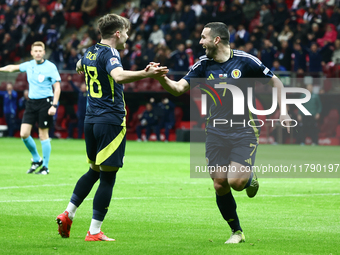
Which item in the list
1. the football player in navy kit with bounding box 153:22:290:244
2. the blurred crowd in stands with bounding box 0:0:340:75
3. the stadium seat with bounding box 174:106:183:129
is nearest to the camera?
the football player in navy kit with bounding box 153:22:290:244

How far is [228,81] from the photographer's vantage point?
19.1 feet

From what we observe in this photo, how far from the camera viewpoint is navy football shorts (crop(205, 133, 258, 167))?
224 inches

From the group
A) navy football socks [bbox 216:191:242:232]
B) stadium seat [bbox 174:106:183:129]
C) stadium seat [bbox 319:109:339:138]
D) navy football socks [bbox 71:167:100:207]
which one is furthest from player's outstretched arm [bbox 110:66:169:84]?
stadium seat [bbox 174:106:183:129]

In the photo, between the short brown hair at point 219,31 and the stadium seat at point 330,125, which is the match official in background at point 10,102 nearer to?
the stadium seat at point 330,125

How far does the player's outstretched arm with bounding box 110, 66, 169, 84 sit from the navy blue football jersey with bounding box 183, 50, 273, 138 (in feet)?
2.46

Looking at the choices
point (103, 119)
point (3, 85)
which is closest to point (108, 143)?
point (103, 119)

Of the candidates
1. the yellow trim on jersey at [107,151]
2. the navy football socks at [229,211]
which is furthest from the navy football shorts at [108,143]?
the navy football socks at [229,211]

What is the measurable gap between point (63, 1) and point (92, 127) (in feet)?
92.8

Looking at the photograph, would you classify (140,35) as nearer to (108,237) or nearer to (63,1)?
(63,1)

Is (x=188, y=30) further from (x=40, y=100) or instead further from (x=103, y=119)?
(x=103, y=119)

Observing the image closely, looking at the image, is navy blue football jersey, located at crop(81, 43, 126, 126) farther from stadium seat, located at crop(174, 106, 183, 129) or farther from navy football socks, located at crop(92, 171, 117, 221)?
stadium seat, located at crop(174, 106, 183, 129)

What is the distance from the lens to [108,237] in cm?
573

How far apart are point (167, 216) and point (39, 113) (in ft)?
17.7

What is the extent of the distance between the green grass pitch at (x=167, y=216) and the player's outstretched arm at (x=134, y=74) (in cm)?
152
